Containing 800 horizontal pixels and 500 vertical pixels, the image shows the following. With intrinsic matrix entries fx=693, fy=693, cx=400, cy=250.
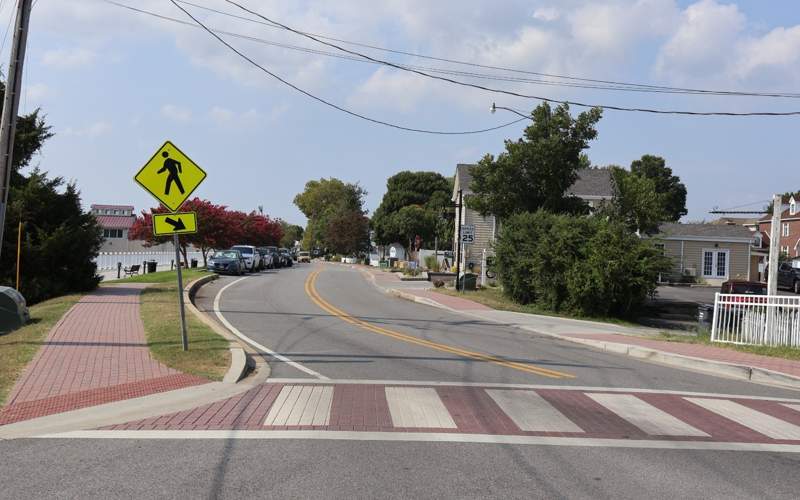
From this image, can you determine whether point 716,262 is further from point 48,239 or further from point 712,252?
point 48,239

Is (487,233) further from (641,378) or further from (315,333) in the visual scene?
(641,378)

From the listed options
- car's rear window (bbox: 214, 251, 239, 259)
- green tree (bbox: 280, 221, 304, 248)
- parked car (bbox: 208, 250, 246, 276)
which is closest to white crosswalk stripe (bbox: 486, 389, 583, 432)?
parked car (bbox: 208, 250, 246, 276)

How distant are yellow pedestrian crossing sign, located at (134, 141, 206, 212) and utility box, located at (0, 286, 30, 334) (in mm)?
4571

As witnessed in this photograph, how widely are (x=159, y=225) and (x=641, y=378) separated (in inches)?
320

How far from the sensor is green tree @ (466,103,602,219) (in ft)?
98.5

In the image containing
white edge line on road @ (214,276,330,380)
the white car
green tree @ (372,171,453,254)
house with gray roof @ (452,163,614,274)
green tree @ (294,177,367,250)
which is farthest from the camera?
green tree @ (294,177,367,250)

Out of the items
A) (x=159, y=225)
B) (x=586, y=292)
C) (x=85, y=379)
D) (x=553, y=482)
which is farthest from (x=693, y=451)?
(x=586, y=292)

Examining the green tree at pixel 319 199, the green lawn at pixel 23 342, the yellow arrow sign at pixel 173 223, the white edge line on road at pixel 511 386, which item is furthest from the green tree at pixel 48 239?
the green tree at pixel 319 199

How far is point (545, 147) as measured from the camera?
29.7 metres

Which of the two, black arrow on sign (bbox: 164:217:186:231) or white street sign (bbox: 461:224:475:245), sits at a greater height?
white street sign (bbox: 461:224:475:245)

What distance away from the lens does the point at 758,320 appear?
15.6 metres

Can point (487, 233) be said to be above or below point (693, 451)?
above

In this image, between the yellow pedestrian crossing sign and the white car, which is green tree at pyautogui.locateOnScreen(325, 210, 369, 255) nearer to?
the white car

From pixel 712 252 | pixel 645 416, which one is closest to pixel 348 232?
pixel 712 252
